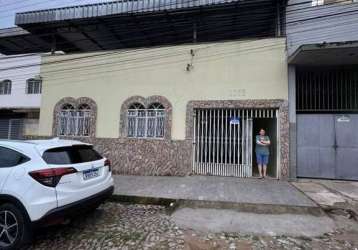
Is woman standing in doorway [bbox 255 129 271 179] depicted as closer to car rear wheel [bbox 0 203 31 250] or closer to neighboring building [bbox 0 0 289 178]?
neighboring building [bbox 0 0 289 178]

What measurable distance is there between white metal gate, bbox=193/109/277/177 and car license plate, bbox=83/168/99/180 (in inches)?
185

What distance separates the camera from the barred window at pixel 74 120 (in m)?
9.67

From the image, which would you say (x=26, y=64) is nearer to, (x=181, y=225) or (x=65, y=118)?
(x=65, y=118)

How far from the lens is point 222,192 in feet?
20.5

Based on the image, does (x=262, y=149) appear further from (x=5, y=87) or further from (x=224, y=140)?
(x=5, y=87)

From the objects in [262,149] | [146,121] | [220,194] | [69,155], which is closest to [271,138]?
[262,149]

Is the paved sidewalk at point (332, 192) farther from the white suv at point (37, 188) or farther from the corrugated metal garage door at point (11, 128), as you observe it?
the corrugated metal garage door at point (11, 128)

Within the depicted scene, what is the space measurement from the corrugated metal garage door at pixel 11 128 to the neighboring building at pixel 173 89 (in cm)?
388

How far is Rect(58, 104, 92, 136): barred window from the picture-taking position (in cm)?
967

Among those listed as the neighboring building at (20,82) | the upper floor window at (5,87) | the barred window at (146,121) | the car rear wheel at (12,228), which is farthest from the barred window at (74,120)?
the upper floor window at (5,87)

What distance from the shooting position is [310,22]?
8.10 metres

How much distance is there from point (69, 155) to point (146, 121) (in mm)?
5155

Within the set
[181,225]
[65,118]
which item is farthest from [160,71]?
[181,225]

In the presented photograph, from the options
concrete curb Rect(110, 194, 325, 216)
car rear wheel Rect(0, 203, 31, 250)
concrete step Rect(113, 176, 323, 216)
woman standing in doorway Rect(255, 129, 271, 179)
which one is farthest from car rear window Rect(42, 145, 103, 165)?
woman standing in doorway Rect(255, 129, 271, 179)
